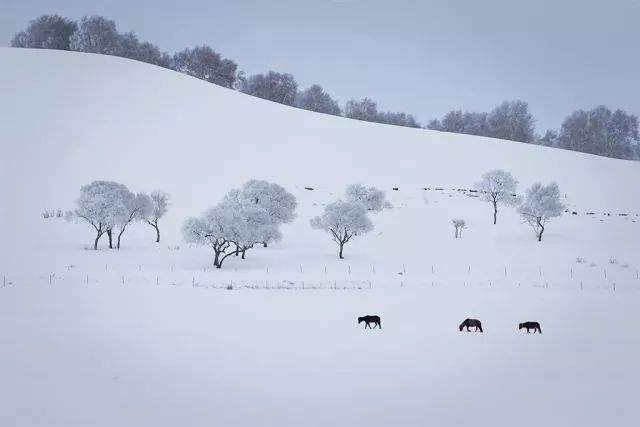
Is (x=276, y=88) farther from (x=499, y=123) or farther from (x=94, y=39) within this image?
(x=499, y=123)

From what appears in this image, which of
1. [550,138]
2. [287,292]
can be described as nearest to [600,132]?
[550,138]

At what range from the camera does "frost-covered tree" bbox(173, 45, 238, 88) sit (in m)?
140

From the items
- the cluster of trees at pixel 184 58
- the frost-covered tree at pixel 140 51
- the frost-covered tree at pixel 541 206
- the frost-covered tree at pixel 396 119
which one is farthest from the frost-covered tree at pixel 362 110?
the frost-covered tree at pixel 541 206

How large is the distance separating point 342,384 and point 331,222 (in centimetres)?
3849

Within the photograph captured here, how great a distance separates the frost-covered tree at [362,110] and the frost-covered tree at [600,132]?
59.9m

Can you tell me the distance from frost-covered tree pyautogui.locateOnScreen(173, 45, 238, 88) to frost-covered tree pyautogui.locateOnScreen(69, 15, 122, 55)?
17.7 m

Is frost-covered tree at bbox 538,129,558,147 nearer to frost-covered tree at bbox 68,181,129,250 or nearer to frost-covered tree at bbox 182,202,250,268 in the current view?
frost-covered tree at bbox 182,202,250,268

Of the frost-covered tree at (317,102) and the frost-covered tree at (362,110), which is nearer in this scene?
the frost-covered tree at (362,110)

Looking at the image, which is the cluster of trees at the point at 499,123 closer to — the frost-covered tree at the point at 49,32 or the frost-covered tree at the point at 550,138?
the frost-covered tree at the point at 550,138

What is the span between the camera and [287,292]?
30.3 m

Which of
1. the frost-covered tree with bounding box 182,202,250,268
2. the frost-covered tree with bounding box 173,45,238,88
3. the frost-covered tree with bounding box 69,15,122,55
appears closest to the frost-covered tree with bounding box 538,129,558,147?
the frost-covered tree with bounding box 173,45,238,88

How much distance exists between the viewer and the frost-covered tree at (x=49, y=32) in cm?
12800

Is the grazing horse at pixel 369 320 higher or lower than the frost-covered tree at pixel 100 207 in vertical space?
lower

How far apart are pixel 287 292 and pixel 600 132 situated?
150 meters
